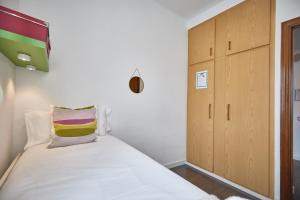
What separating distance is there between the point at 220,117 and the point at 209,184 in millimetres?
984

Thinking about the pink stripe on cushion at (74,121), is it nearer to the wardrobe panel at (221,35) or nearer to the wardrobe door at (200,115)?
the wardrobe door at (200,115)

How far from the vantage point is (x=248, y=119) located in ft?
6.70

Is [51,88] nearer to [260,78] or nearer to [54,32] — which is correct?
[54,32]

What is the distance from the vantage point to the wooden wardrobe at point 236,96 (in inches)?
74.4

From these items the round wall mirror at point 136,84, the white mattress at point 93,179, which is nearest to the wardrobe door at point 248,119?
the round wall mirror at point 136,84

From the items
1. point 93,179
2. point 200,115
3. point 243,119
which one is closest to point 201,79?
point 200,115

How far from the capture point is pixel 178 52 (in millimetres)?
2893

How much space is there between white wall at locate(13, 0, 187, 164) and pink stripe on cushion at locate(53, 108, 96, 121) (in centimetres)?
30

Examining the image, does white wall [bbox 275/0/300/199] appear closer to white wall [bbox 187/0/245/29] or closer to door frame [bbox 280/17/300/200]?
door frame [bbox 280/17/300/200]

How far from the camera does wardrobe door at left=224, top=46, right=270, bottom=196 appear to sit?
6.20 feet

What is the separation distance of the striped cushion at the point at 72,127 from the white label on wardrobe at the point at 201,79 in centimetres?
182

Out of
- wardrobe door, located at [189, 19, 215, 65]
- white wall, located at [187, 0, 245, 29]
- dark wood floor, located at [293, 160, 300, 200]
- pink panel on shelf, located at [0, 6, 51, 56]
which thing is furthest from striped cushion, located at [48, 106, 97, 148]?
dark wood floor, located at [293, 160, 300, 200]

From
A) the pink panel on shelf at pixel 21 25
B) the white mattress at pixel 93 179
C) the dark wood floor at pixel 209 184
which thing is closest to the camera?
the white mattress at pixel 93 179

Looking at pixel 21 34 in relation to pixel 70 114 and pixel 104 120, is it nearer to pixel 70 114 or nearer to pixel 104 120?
pixel 70 114
